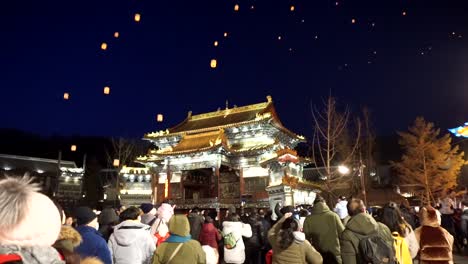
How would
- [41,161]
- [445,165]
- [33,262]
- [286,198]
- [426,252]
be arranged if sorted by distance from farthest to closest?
1. [41,161]
2. [445,165]
3. [286,198]
4. [426,252]
5. [33,262]

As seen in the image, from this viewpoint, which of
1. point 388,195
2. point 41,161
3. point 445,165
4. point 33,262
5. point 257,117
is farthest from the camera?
point 41,161

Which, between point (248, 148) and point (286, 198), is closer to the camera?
point (286, 198)

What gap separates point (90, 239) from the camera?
431cm

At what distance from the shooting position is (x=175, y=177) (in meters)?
28.6

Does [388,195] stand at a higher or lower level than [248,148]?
lower

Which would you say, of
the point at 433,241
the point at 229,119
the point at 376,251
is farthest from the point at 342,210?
the point at 229,119

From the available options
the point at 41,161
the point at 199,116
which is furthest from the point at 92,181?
the point at 199,116

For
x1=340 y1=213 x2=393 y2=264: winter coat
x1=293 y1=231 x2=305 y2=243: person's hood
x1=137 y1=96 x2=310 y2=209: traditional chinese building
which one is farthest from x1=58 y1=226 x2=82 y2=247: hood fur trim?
x1=137 y1=96 x2=310 y2=209: traditional chinese building

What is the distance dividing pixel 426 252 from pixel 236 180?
73.1 feet

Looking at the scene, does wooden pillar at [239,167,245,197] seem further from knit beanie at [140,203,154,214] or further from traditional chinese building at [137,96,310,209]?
knit beanie at [140,203,154,214]

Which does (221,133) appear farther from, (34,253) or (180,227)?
(34,253)

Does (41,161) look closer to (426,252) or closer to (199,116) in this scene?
(199,116)

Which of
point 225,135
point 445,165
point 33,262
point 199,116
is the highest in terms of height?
point 199,116

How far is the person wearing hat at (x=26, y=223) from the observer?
1654 mm
